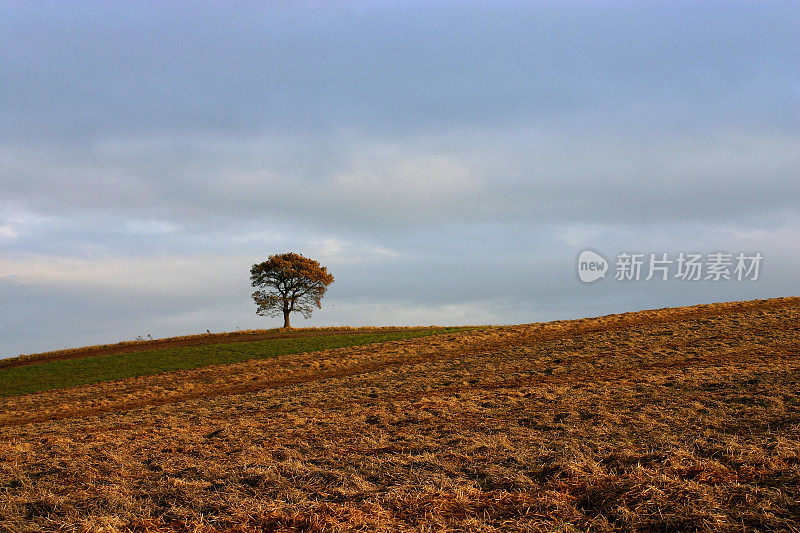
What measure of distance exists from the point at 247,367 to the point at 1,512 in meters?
19.9

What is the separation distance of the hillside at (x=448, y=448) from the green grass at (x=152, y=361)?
646cm

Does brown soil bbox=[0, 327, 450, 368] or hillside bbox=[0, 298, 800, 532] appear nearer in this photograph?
hillside bbox=[0, 298, 800, 532]

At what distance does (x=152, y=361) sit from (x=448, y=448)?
87.5 feet

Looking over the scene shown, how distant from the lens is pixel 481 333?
2981cm

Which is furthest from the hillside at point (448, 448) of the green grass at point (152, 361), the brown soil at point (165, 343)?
the brown soil at point (165, 343)

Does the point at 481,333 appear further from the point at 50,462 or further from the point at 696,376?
the point at 50,462

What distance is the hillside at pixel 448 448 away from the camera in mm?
5664

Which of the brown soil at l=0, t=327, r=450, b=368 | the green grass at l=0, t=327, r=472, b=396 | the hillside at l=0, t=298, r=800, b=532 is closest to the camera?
the hillside at l=0, t=298, r=800, b=532

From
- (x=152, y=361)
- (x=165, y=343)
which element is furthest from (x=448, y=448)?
(x=165, y=343)

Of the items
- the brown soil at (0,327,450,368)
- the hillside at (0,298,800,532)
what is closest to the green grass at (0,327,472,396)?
the brown soil at (0,327,450,368)

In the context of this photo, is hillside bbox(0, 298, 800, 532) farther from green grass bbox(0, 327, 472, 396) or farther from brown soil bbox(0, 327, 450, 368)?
brown soil bbox(0, 327, 450, 368)

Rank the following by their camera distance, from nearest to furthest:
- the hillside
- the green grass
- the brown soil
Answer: the hillside < the green grass < the brown soil

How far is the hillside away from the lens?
5.66 metres

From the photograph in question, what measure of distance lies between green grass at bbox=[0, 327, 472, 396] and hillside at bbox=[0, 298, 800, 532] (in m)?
6.46
